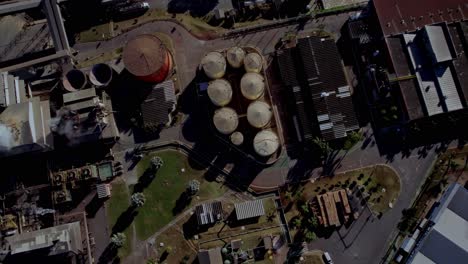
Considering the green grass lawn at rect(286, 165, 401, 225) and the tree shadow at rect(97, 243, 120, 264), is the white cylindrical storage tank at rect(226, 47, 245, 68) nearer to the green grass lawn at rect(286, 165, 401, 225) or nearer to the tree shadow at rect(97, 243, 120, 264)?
the green grass lawn at rect(286, 165, 401, 225)

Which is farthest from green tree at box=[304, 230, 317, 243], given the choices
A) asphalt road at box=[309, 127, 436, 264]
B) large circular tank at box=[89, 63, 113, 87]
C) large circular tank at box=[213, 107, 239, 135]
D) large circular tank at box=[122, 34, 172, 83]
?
large circular tank at box=[89, 63, 113, 87]

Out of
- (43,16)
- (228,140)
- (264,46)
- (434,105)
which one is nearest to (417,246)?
(434,105)

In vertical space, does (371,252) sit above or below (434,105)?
below

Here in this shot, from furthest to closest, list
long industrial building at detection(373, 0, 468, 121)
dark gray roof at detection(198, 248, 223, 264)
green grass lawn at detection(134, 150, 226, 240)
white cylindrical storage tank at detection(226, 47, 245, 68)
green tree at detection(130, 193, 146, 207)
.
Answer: white cylindrical storage tank at detection(226, 47, 245, 68) < green grass lawn at detection(134, 150, 226, 240) < green tree at detection(130, 193, 146, 207) < long industrial building at detection(373, 0, 468, 121) < dark gray roof at detection(198, 248, 223, 264)

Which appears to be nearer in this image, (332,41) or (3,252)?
(3,252)

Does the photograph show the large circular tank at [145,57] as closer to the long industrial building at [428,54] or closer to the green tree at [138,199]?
the green tree at [138,199]

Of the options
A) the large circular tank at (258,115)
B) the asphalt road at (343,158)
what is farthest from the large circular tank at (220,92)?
the asphalt road at (343,158)

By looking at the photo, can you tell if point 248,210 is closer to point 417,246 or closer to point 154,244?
point 154,244
